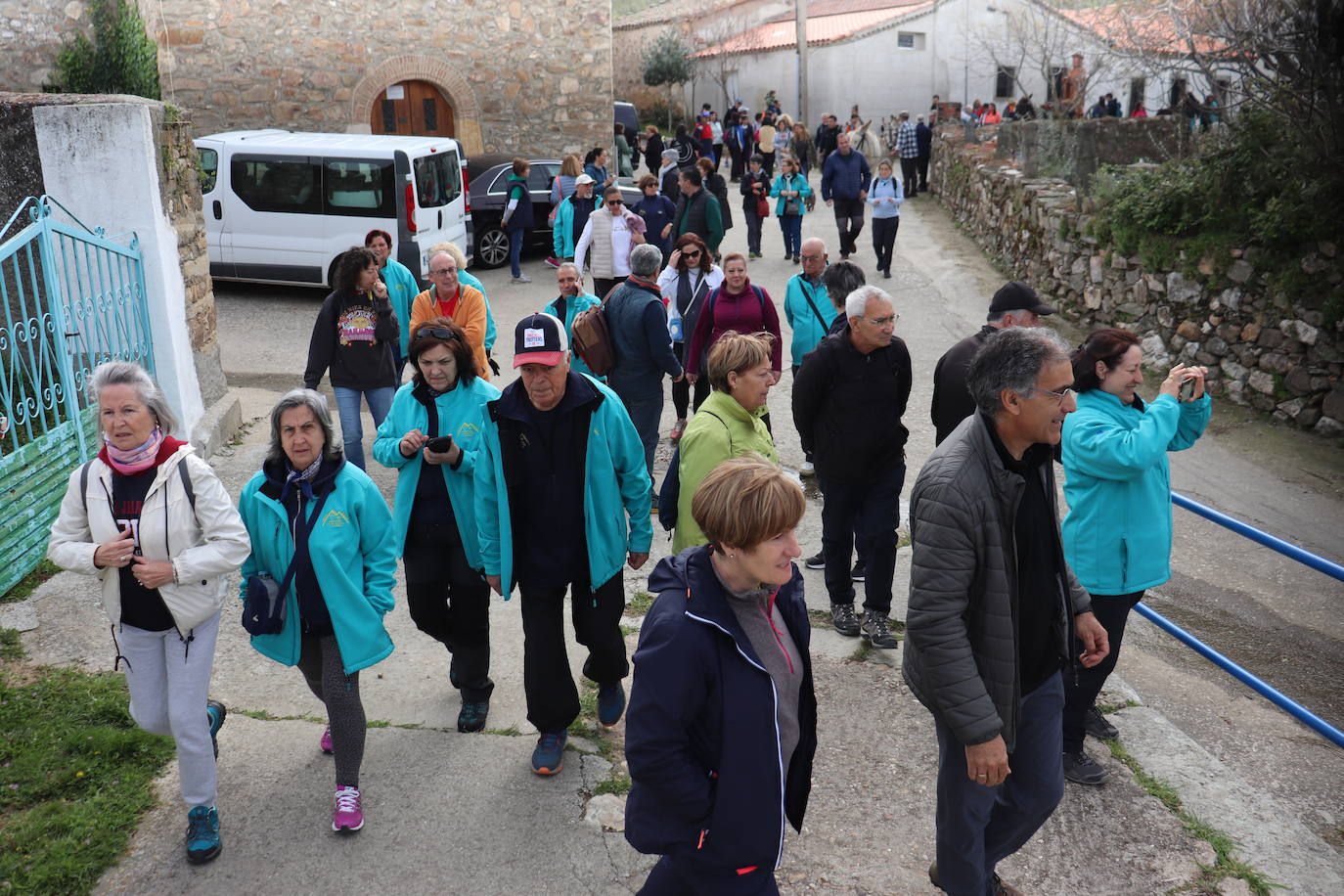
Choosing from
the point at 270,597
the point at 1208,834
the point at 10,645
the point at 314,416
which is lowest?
the point at 1208,834

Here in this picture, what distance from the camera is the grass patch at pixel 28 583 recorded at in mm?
5121

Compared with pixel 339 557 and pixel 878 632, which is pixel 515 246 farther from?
pixel 339 557

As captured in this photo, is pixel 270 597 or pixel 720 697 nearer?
pixel 720 697

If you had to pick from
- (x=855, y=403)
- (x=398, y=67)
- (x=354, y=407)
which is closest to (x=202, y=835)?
(x=855, y=403)

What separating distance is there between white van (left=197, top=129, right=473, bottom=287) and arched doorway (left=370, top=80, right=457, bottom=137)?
721cm

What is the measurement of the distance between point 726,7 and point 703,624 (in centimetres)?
4290

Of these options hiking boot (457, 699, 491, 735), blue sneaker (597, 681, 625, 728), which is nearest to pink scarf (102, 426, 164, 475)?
hiking boot (457, 699, 491, 735)

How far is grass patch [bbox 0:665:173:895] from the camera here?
11.1 ft

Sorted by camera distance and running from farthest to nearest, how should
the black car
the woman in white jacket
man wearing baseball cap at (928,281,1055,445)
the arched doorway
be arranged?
1. the arched doorway
2. the black car
3. man wearing baseball cap at (928,281,1055,445)
4. the woman in white jacket

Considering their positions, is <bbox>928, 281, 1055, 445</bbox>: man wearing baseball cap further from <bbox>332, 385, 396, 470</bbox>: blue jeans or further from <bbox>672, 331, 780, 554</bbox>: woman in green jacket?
<bbox>332, 385, 396, 470</bbox>: blue jeans

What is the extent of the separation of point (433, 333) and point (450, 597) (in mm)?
1028

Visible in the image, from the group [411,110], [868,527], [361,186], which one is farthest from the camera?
[411,110]

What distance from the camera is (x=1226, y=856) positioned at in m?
3.60

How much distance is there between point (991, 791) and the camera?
2992 millimetres
